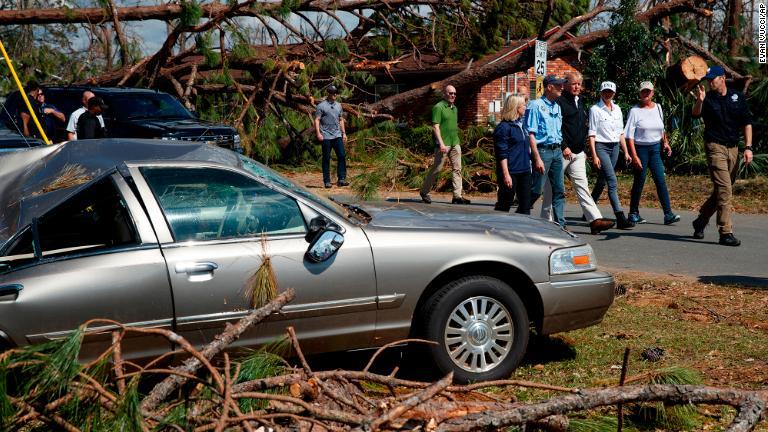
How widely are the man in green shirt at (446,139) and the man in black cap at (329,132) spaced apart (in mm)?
3142

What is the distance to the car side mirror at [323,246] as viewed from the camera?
511cm

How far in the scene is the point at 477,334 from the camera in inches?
214

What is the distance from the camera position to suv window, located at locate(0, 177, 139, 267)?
16.0 ft

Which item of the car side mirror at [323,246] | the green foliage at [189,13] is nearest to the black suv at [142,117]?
the green foliage at [189,13]

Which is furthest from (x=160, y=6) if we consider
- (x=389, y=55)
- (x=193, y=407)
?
(x=193, y=407)

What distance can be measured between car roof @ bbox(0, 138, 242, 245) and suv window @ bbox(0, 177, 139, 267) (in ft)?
0.25

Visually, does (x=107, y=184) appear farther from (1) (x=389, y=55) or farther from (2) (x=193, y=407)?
(1) (x=389, y=55)

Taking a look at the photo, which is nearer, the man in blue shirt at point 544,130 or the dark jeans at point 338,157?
the man in blue shirt at point 544,130

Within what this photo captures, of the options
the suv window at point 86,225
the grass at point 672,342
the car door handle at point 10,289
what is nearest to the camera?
the car door handle at point 10,289

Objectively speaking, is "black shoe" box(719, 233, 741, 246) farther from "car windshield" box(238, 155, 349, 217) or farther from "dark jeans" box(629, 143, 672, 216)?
"car windshield" box(238, 155, 349, 217)

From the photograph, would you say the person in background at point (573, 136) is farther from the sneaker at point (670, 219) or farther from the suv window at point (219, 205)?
the suv window at point (219, 205)

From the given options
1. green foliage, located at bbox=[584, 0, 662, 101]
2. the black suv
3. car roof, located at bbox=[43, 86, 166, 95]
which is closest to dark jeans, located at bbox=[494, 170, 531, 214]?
the black suv

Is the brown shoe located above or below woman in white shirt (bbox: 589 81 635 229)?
below

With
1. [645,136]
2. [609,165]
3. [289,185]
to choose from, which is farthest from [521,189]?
[289,185]
